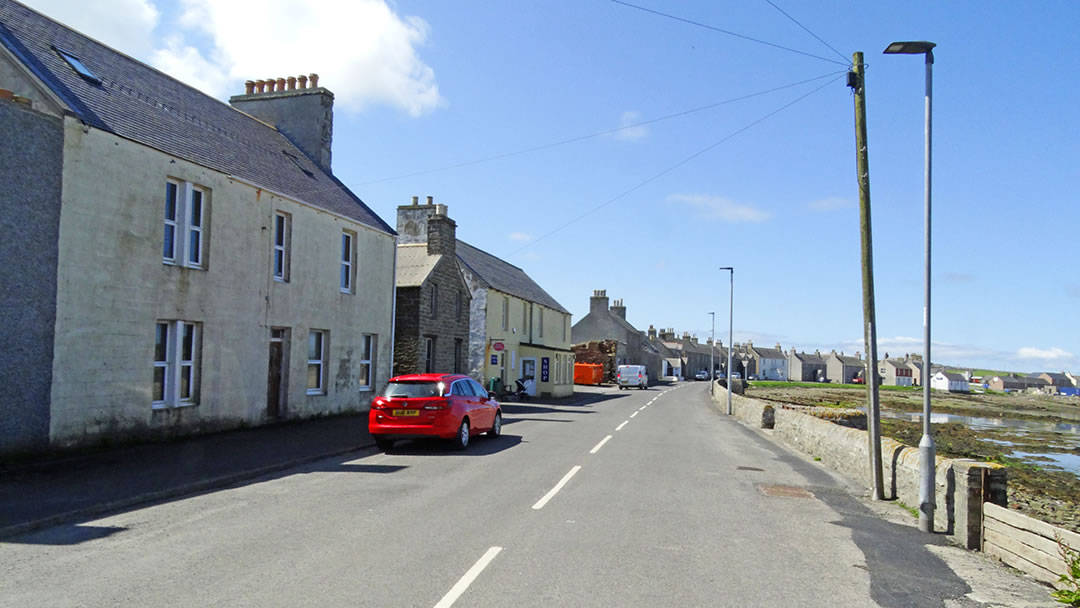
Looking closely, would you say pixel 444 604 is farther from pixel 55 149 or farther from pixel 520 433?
pixel 520 433

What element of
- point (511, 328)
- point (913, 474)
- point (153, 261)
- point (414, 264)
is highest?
point (414, 264)

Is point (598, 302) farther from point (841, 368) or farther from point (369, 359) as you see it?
point (841, 368)

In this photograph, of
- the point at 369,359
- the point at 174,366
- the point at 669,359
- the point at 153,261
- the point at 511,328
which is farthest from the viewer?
the point at 669,359

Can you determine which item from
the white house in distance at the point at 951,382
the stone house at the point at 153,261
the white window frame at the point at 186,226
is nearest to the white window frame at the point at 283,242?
the stone house at the point at 153,261

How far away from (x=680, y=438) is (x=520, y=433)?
4.30 meters

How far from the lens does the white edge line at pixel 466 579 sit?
555 centimetres

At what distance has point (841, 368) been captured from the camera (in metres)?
156

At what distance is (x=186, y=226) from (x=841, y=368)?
156867mm

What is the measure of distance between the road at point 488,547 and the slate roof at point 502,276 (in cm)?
2548

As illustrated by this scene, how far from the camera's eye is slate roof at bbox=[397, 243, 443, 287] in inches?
1133

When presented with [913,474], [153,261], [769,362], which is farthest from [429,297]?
[769,362]

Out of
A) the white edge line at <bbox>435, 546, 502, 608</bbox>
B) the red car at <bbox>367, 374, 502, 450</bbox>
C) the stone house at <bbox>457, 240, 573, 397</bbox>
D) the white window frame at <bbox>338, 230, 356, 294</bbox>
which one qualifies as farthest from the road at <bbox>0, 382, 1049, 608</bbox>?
the stone house at <bbox>457, 240, 573, 397</bbox>

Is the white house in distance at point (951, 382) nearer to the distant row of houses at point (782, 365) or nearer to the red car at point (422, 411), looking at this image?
the distant row of houses at point (782, 365)

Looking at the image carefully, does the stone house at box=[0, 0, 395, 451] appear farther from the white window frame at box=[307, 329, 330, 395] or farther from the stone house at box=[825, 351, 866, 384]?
the stone house at box=[825, 351, 866, 384]
